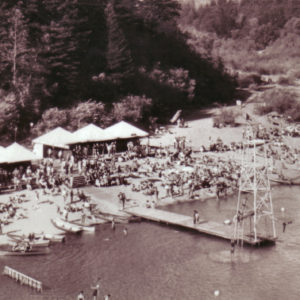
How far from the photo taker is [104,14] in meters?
90.5

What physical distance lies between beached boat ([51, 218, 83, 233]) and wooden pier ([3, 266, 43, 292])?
7.13 metres

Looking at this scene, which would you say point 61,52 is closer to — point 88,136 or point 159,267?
point 88,136

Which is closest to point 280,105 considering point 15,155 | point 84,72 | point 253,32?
point 84,72

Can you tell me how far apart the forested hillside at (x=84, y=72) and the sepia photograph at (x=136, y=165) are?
0.21 metres

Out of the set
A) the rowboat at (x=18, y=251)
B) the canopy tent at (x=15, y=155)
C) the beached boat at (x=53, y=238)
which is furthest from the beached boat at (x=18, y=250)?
the canopy tent at (x=15, y=155)

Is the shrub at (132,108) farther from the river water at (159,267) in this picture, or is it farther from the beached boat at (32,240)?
the beached boat at (32,240)

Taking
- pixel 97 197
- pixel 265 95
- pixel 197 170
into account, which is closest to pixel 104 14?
pixel 265 95

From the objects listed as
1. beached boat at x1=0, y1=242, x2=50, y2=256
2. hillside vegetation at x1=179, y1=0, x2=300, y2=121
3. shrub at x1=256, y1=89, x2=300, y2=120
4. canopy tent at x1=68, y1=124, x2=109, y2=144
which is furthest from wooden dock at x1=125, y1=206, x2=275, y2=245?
hillside vegetation at x1=179, y1=0, x2=300, y2=121

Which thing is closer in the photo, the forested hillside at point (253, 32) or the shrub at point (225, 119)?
the shrub at point (225, 119)

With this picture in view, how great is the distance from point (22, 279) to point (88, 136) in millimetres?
26081

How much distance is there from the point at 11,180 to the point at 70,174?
4.88 metres

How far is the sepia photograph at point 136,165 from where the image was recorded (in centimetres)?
3500

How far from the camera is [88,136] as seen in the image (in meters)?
57.7

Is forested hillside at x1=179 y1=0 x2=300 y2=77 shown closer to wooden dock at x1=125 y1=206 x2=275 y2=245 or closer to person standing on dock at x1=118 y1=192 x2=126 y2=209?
person standing on dock at x1=118 y1=192 x2=126 y2=209
